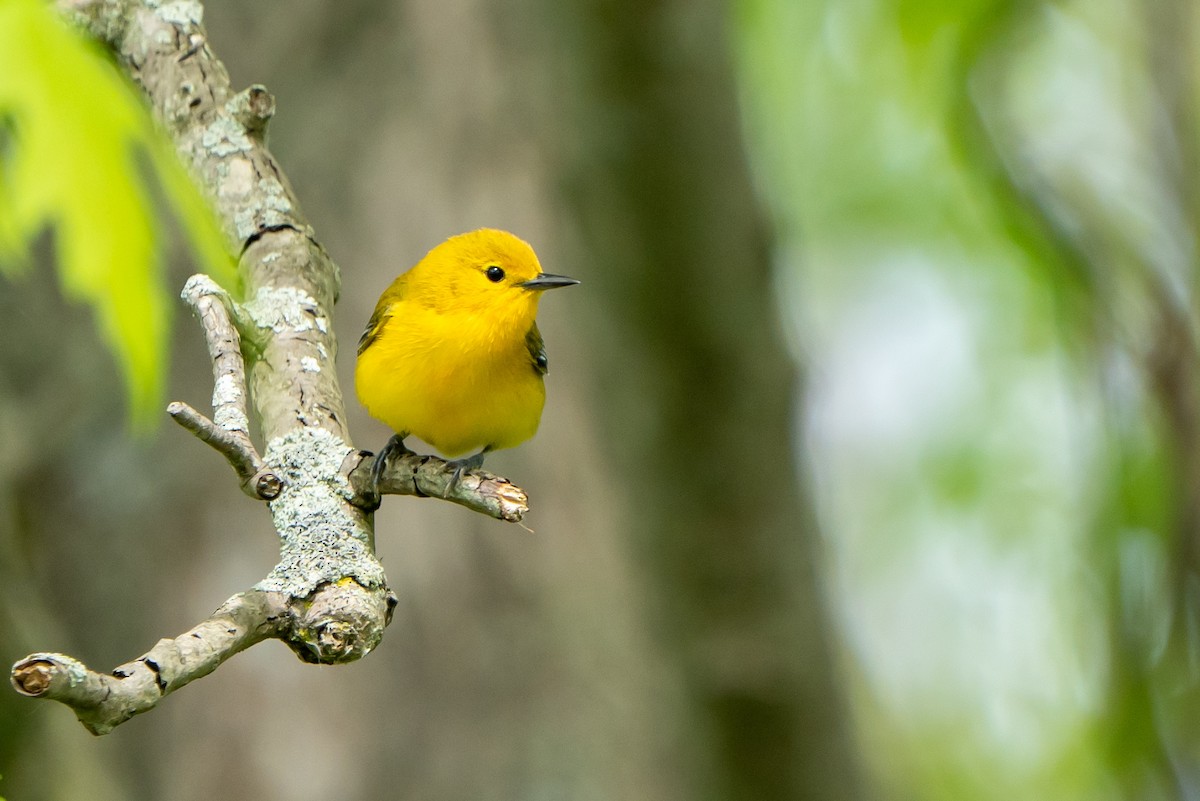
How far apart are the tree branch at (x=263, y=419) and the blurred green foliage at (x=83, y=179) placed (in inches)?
9.9

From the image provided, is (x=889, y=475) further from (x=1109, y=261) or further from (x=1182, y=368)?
(x=1182, y=368)

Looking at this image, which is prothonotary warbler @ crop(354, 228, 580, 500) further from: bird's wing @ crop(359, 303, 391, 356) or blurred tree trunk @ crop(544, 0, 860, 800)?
blurred tree trunk @ crop(544, 0, 860, 800)

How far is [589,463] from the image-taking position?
514cm

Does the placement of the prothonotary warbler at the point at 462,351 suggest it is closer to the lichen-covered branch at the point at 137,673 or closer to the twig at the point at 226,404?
the twig at the point at 226,404

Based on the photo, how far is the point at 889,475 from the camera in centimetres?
1034

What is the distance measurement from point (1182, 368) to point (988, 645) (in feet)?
18.0

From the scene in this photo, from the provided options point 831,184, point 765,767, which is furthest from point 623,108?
point 831,184

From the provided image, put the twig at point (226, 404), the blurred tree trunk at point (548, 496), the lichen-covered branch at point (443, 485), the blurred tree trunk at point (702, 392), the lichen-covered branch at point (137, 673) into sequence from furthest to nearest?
the blurred tree trunk at point (702, 392)
the blurred tree trunk at point (548, 496)
the lichen-covered branch at point (443, 485)
the twig at point (226, 404)
the lichen-covered branch at point (137, 673)

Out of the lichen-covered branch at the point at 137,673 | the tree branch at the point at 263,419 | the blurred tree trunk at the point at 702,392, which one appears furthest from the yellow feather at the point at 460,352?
the lichen-covered branch at the point at 137,673

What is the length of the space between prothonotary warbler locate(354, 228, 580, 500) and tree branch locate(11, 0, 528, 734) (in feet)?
2.31

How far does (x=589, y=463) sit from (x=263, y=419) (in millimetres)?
2827

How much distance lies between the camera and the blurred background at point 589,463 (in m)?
4.76

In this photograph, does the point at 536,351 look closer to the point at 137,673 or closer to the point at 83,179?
the point at 83,179

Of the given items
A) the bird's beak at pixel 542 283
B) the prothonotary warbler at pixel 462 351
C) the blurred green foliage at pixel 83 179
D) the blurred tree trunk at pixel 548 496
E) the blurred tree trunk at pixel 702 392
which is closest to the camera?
the blurred green foliage at pixel 83 179
